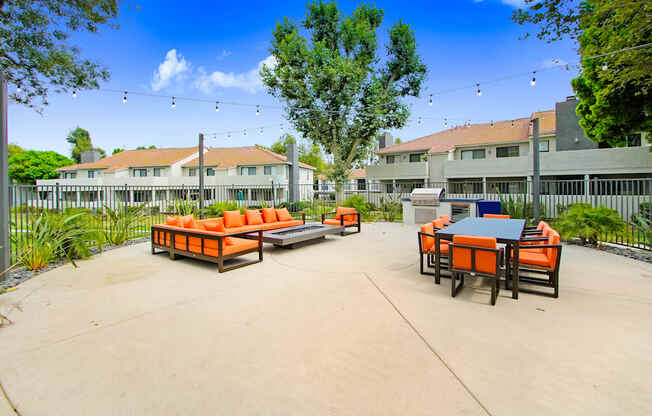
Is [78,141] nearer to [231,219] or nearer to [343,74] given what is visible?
[343,74]

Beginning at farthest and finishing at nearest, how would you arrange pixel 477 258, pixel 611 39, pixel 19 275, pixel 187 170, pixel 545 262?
pixel 187 170, pixel 611 39, pixel 19 275, pixel 545 262, pixel 477 258

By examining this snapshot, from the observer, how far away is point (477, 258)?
12.5 feet

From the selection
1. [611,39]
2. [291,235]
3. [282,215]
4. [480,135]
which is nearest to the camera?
[291,235]

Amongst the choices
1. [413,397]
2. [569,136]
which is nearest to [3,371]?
[413,397]

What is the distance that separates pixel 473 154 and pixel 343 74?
12.1 meters

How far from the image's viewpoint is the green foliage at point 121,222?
26.2ft

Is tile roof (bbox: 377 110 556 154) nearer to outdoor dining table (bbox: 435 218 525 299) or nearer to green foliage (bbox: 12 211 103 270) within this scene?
outdoor dining table (bbox: 435 218 525 299)

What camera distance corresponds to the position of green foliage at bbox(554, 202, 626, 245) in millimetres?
6742

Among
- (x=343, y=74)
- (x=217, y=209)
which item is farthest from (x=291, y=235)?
(x=343, y=74)

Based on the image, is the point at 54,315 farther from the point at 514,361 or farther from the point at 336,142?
the point at 336,142

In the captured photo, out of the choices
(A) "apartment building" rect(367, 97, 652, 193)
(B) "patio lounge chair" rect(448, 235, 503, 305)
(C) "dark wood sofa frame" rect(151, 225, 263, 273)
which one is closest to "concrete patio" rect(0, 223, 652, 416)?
(B) "patio lounge chair" rect(448, 235, 503, 305)

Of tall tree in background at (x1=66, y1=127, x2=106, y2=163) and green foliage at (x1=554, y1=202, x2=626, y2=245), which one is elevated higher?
tall tree in background at (x1=66, y1=127, x2=106, y2=163)

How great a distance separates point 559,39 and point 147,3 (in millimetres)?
12229

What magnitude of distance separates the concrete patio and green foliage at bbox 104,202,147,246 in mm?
3444
